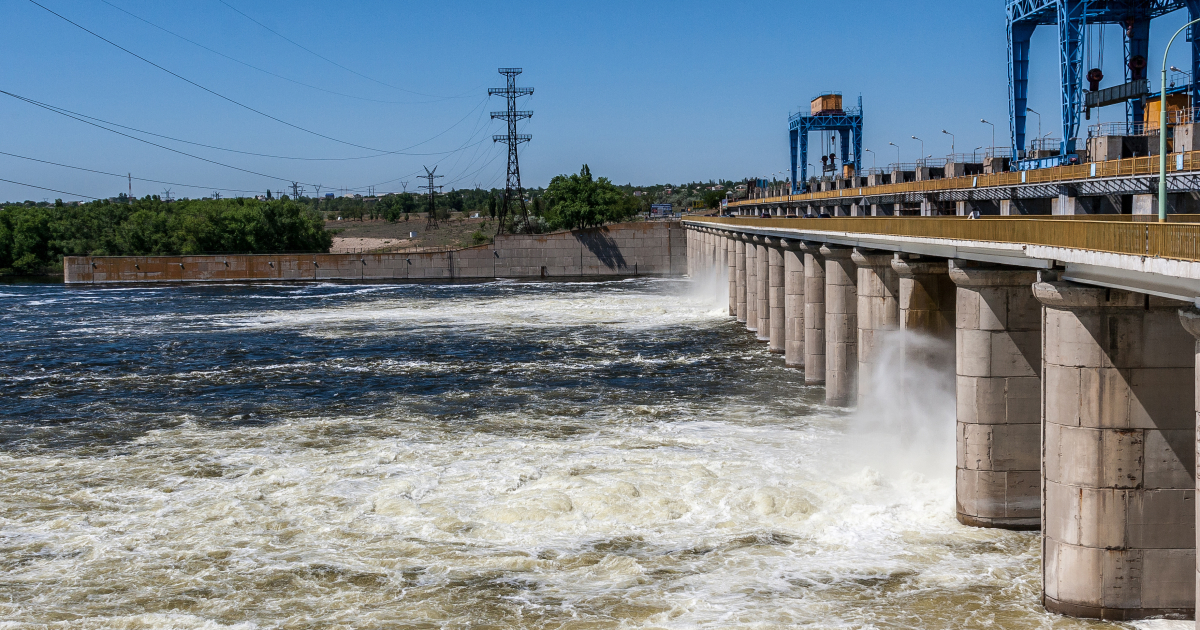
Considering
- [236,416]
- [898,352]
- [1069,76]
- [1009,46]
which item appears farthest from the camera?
[1009,46]

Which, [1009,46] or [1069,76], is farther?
[1009,46]

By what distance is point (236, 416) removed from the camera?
125 feet

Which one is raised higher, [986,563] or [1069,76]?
[1069,76]

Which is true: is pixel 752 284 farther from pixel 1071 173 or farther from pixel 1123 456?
pixel 1123 456

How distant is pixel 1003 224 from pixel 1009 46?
58.6 metres

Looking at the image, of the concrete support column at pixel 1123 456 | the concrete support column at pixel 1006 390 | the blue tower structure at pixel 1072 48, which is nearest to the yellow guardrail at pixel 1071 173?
the blue tower structure at pixel 1072 48

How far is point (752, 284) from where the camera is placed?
2451 inches

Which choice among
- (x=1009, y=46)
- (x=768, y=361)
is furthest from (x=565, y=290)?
(x=768, y=361)

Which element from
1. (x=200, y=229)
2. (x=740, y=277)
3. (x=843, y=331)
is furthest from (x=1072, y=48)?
(x=200, y=229)

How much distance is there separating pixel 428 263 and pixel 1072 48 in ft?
252

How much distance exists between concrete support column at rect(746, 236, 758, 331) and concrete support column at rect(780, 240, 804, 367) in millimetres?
11372

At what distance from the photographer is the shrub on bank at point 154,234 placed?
146 metres

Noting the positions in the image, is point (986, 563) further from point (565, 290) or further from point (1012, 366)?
point (565, 290)

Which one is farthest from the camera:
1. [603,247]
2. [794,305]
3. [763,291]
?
[603,247]
